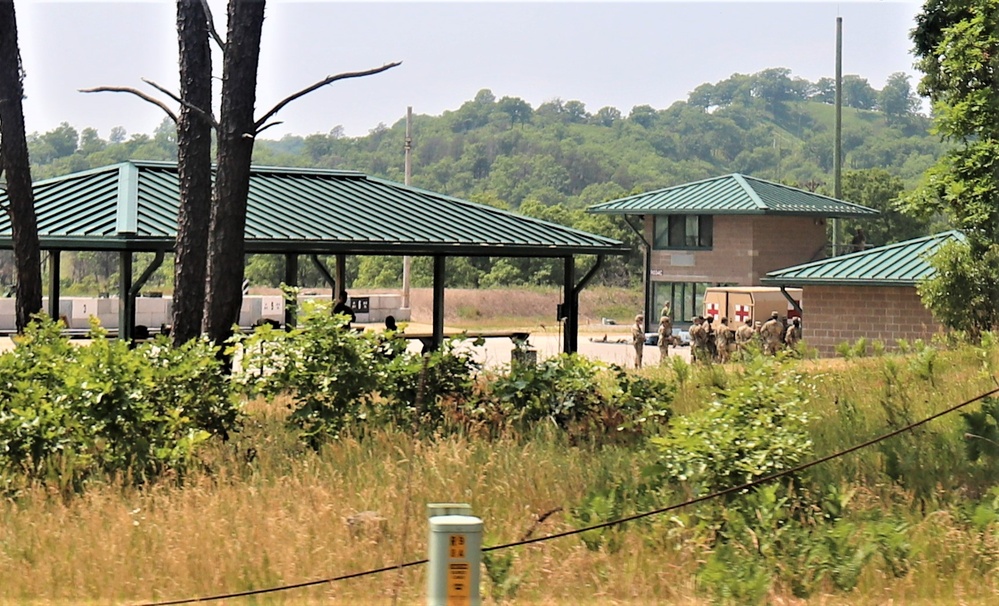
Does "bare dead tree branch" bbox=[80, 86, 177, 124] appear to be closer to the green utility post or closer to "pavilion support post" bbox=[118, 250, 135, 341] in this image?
"pavilion support post" bbox=[118, 250, 135, 341]

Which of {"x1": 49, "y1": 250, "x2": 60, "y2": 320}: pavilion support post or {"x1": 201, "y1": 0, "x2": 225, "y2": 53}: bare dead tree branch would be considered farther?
{"x1": 49, "y1": 250, "x2": 60, "y2": 320}: pavilion support post

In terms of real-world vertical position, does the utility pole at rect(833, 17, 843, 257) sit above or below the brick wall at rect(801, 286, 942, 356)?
above

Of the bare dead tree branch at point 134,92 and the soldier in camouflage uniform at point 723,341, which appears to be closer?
the bare dead tree branch at point 134,92

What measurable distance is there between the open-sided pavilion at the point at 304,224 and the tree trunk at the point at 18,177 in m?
1.45

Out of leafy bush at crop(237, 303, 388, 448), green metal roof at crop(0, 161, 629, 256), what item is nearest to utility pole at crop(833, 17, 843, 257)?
green metal roof at crop(0, 161, 629, 256)

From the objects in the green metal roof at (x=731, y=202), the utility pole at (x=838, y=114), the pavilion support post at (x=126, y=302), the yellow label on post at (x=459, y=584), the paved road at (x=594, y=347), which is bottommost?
the paved road at (x=594, y=347)

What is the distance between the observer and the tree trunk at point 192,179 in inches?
559

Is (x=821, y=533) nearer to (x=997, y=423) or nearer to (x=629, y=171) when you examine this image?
(x=997, y=423)

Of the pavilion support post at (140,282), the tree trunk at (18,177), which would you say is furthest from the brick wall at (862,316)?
the tree trunk at (18,177)

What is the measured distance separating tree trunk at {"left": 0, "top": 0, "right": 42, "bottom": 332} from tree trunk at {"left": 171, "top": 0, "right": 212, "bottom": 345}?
3.04 m

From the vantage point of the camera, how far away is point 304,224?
71.9ft

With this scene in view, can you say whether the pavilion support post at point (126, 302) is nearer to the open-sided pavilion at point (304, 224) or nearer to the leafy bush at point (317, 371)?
the open-sided pavilion at point (304, 224)

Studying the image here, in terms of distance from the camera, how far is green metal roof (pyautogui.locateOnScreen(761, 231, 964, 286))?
32.2 m

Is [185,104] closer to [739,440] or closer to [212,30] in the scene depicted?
[212,30]
